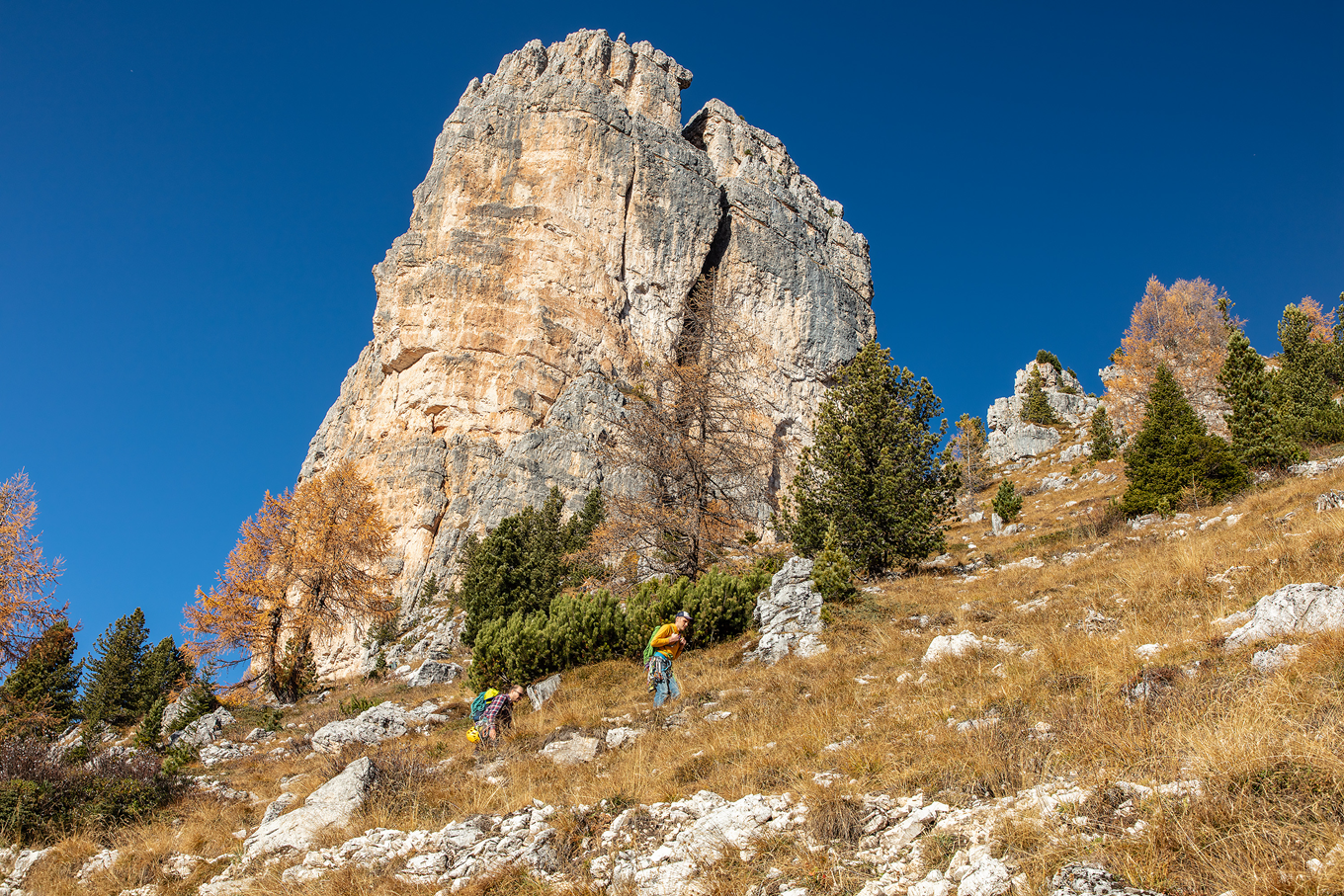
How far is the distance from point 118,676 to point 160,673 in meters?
1.68

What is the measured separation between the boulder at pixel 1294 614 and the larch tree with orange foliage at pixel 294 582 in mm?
22846

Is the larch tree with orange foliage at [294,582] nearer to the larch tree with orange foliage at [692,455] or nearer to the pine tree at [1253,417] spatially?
the larch tree with orange foliage at [692,455]

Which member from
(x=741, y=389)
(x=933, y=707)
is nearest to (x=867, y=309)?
(x=741, y=389)

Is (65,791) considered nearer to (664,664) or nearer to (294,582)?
(664,664)

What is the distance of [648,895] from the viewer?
4.08 metres

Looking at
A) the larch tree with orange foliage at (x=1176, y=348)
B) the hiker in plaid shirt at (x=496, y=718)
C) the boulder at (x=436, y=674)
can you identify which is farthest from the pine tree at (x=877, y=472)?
the larch tree with orange foliage at (x=1176, y=348)

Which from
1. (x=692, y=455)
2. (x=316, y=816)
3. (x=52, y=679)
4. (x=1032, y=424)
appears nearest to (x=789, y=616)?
(x=692, y=455)

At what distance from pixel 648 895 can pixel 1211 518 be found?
47.4 ft

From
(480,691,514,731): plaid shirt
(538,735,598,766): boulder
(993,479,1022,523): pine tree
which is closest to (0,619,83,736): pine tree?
(480,691,514,731): plaid shirt

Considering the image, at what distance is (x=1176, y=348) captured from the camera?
37625 mm

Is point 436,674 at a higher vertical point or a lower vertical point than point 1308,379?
lower

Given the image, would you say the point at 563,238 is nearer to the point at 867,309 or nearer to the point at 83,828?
the point at 867,309

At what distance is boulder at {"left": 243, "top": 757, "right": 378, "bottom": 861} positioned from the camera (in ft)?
20.7

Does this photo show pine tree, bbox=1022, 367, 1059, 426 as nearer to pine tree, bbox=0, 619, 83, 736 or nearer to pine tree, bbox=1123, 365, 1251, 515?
pine tree, bbox=1123, 365, 1251, 515
